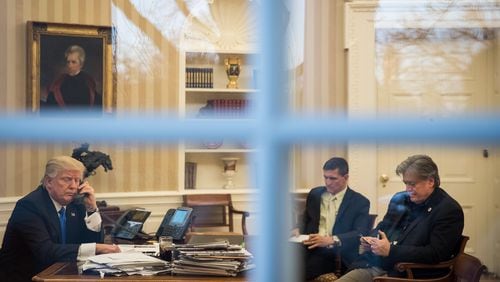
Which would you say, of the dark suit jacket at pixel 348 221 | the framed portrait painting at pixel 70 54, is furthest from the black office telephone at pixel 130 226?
the framed portrait painting at pixel 70 54

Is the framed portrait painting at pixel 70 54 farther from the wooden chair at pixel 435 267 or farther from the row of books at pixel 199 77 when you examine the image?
the wooden chair at pixel 435 267

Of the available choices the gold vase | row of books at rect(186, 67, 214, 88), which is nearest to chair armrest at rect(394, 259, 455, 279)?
the gold vase

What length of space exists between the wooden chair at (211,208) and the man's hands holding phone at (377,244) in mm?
1326

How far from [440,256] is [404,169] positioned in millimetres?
358

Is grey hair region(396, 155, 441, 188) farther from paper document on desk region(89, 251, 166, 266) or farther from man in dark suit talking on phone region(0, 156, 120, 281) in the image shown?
man in dark suit talking on phone region(0, 156, 120, 281)

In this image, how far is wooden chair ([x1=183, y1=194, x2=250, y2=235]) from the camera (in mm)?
3975

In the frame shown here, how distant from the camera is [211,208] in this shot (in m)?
4.08

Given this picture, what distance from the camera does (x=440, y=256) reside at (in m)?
2.37

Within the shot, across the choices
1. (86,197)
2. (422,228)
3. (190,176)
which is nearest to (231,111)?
(422,228)

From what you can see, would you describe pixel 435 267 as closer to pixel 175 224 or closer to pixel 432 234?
pixel 432 234

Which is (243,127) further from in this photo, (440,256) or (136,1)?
(136,1)

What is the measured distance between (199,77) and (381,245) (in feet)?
6.58

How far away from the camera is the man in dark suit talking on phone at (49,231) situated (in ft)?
6.91

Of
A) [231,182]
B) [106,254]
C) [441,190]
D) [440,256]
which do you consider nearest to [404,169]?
[441,190]
